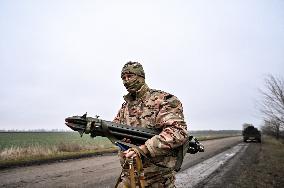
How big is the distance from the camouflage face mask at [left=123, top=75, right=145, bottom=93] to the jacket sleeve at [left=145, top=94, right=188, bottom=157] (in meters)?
0.36

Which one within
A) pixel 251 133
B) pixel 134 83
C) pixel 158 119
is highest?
pixel 134 83

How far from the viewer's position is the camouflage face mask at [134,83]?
3309mm

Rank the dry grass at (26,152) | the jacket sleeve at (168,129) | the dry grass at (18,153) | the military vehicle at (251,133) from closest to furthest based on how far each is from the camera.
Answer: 1. the jacket sleeve at (168,129)
2. the dry grass at (18,153)
3. the dry grass at (26,152)
4. the military vehicle at (251,133)

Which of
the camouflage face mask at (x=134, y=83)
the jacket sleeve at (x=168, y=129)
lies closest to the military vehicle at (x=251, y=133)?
the camouflage face mask at (x=134, y=83)

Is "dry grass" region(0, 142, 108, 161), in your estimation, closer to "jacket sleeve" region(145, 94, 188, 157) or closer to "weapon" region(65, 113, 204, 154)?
"weapon" region(65, 113, 204, 154)

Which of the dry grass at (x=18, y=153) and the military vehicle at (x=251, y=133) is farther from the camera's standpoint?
the military vehicle at (x=251, y=133)

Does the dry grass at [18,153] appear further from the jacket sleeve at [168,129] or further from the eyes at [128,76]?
the jacket sleeve at [168,129]

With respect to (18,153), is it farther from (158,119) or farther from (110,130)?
(158,119)

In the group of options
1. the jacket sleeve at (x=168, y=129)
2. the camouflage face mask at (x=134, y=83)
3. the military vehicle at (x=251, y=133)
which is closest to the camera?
the jacket sleeve at (x=168, y=129)

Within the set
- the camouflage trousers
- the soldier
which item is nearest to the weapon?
the soldier

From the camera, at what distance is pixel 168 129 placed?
2.86 metres

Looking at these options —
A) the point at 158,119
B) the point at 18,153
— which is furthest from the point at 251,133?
the point at 158,119

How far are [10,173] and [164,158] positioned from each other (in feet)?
30.8

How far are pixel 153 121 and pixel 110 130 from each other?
446 mm
